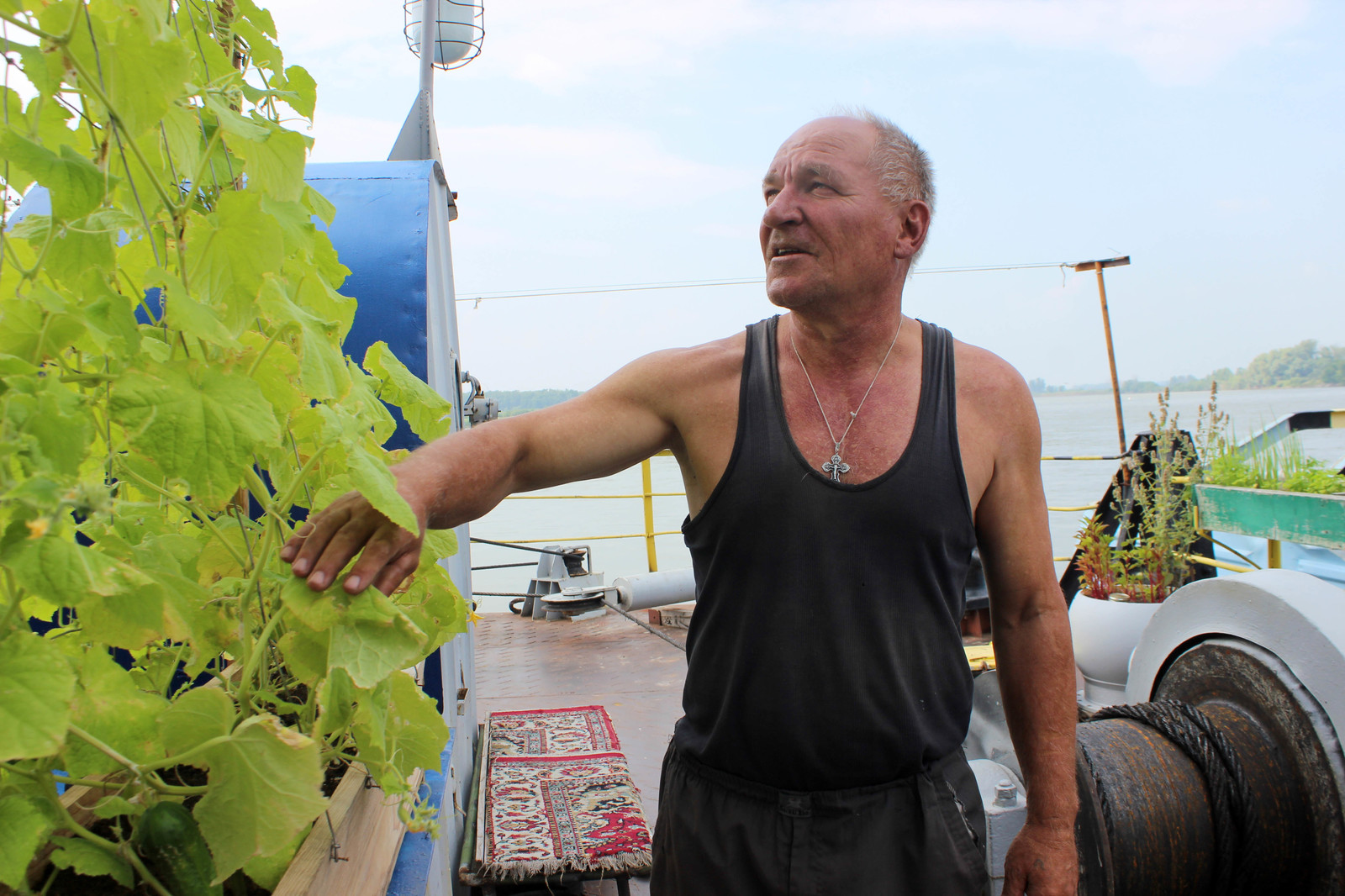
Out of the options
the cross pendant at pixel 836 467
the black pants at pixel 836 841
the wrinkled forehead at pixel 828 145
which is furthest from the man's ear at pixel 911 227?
the black pants at pixel 836 841

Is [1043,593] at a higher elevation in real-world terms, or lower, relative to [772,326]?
lower

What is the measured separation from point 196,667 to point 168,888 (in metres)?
0.25

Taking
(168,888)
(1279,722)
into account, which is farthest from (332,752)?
(1279,722)

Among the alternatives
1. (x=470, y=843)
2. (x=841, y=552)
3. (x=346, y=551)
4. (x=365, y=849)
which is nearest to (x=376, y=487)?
(x=346, y=551)

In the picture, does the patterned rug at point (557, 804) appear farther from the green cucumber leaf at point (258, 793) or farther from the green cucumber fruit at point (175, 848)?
the green cucumber leaf at point (258, 793)

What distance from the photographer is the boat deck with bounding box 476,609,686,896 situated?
479 cm

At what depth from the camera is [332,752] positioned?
0.86m

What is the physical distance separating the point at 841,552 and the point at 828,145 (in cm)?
85

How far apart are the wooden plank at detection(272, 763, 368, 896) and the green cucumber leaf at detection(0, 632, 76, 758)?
32 centimetres

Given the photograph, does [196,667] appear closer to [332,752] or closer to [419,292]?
[332,752]

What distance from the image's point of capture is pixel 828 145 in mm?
1806

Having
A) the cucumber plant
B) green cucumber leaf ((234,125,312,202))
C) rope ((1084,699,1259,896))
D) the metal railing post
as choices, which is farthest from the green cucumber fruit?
the metal railing post

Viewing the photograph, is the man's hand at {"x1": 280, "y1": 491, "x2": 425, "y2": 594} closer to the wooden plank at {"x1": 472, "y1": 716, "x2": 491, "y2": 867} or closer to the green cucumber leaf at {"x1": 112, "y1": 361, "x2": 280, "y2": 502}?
the green cucumber leaf at {"x1": 112, "y1": 361, "x2": 280, "y2": 502}

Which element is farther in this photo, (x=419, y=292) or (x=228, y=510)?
(x=419, y=292)
